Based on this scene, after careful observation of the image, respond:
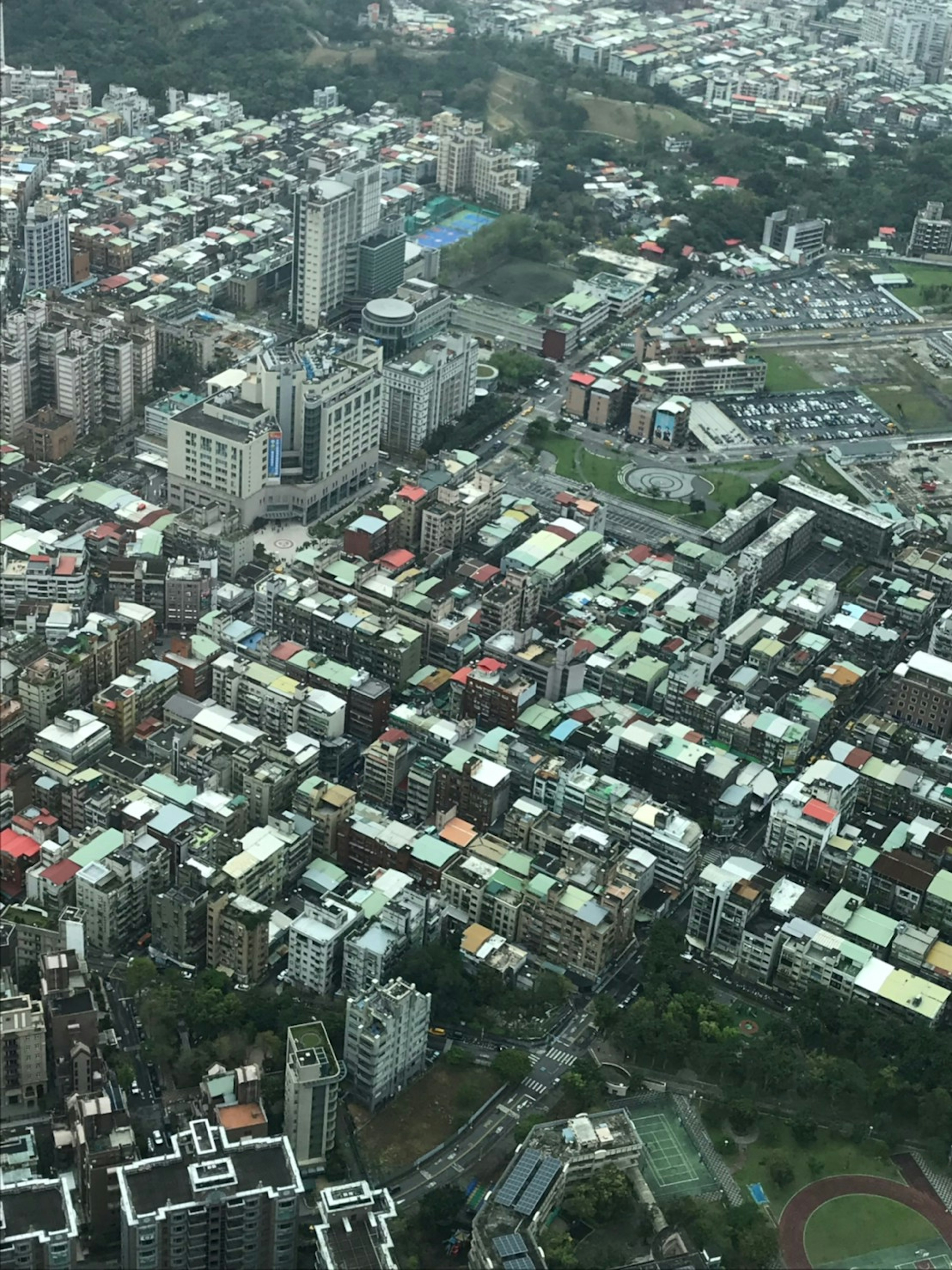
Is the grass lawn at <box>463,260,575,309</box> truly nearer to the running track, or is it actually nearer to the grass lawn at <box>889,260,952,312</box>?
the grass lawn at <box>889,260,952,312</box>

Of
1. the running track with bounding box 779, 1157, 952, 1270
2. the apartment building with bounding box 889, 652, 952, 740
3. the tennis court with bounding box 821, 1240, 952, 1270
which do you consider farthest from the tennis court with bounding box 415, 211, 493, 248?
the tennis court with bounding box 821, 1240, 952, 1270

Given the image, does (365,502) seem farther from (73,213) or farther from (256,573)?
(73,213)

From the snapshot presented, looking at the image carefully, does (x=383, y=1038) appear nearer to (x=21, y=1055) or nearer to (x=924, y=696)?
(x=21, y=1055)

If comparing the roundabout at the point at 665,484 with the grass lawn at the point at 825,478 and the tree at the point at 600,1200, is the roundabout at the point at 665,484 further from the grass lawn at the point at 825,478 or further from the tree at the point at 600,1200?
the tree at the point at 600,1200

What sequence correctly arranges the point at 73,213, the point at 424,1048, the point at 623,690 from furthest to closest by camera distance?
the point at 73,213 → the point at 623,690 → the point at 424,1048

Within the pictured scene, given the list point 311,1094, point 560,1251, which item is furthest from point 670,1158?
point 311,1094

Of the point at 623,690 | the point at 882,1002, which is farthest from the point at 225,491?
the point at 882,1002
